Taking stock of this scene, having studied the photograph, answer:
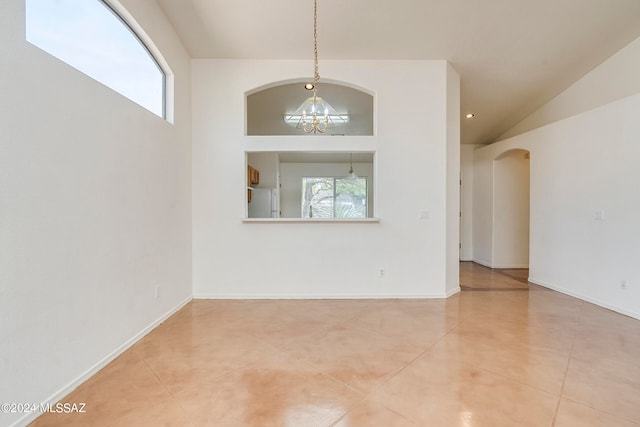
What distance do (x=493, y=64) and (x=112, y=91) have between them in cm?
437

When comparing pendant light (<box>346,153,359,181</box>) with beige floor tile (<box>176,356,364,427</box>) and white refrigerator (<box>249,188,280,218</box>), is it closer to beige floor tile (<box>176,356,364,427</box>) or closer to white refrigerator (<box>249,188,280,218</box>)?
white refrigerator (<box>249,188,280,218</box>)

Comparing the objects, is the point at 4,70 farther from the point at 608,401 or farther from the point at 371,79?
the point at 608,401

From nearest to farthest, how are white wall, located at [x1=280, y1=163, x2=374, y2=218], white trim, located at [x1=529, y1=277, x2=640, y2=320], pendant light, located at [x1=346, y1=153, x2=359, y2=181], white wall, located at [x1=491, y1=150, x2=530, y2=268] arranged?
white trim, located at [x1=529, y1=277, x2=640, y2=320] < white wall, located at [x1=491, y1=150, x2=530, y2=268] < pendant light, located at [x1=346, y1=153, x2=359, y2=181] < white wall, located at [x1=280, y1=163, x2=374, y2=218]

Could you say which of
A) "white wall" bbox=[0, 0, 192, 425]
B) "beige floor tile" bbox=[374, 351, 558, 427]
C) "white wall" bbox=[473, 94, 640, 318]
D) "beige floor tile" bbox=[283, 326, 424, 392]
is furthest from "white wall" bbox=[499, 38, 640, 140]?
"white wall" bbox=[0, 0, 192, 425]

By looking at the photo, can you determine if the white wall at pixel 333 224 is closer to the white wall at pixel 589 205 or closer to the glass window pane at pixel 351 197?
the white wall at pixel 589 205

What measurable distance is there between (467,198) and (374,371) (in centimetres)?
515

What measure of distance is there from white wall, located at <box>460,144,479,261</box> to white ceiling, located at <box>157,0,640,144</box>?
2163mm

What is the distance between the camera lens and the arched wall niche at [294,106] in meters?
4.84

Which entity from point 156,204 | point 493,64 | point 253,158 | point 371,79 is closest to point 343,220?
point 371,79

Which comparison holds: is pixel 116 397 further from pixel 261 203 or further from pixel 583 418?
pixel 261 203

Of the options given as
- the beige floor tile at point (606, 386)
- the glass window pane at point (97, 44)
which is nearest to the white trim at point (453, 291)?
the beige floor tile at point (606, 386)

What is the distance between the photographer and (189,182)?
3.49 meters

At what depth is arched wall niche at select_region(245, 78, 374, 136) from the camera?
15.9ft

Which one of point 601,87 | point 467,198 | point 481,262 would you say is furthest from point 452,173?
point 481,262
